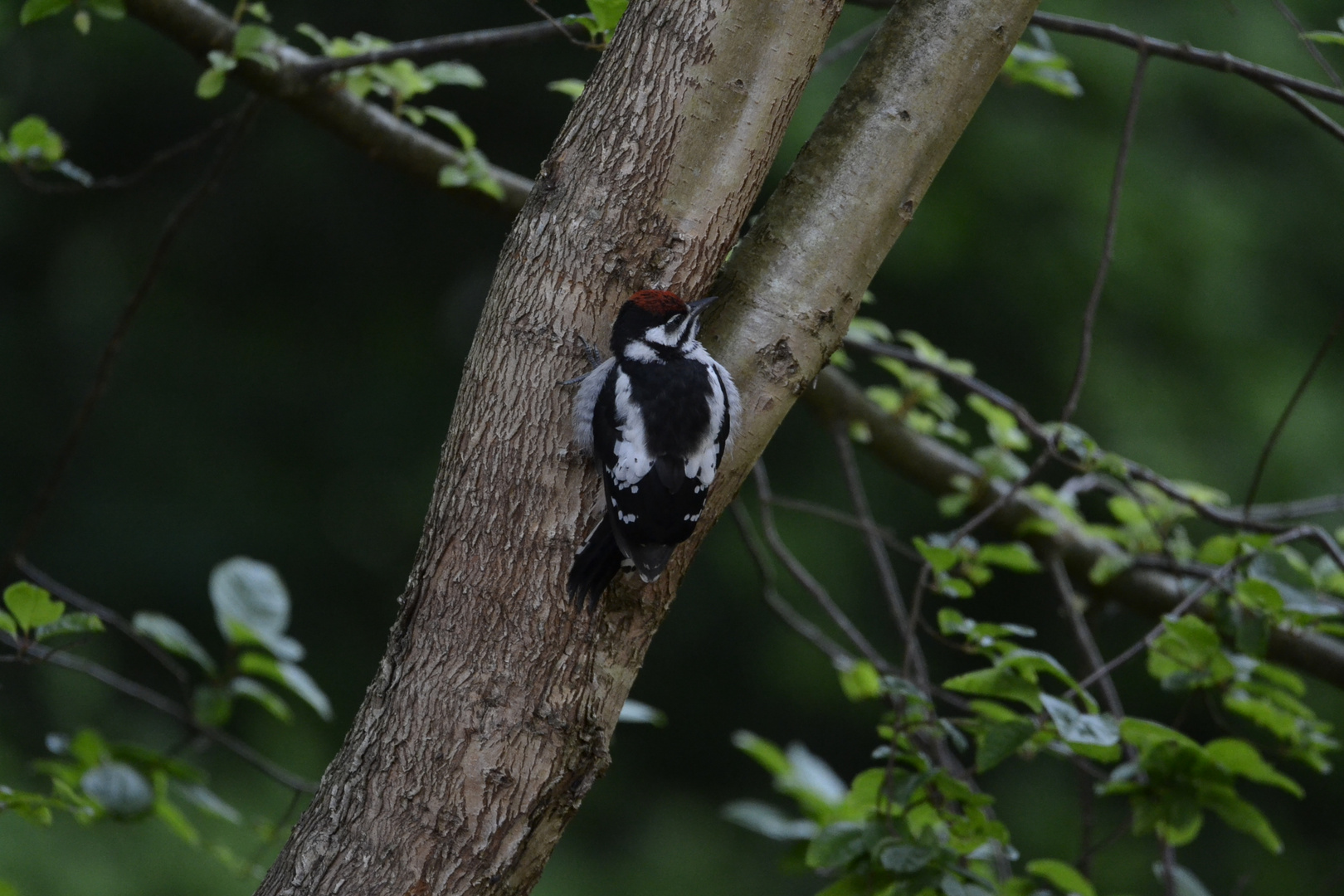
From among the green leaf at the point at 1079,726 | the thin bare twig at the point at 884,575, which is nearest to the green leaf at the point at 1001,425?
the thin bare twig at the point at 884,575

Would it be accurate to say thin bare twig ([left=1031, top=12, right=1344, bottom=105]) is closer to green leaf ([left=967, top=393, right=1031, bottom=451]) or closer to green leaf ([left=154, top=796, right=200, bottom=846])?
green leaf ([left=967, top=393, right=1031, bottom=451])

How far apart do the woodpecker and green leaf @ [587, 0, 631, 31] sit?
1.39 ft

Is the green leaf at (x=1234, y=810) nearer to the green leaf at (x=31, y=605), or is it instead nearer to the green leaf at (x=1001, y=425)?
the green leaf at (x=1001, y=425)

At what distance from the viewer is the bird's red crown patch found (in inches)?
56.1

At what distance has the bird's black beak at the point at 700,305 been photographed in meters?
1.48

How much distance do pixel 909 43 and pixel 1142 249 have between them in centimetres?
333

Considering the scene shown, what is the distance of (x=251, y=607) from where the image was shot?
6.48 feet

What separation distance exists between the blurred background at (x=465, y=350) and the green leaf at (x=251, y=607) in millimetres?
3050

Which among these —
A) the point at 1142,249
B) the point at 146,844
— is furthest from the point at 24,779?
the point at 1142,249

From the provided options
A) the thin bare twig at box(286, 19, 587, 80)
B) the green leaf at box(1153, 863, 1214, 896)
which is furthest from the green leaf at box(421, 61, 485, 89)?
the green leaf at box(1153, 863, 1214, 896)

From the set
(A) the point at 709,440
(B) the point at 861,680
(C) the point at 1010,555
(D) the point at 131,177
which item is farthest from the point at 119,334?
(C) the point at 1010,555

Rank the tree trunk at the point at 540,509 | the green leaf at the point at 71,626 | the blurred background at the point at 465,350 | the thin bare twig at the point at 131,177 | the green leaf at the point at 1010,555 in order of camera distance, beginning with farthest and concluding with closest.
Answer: the blurred background at the point at 465,350 → the thin bare twig at the point at 131,177 → the green leaf at the point at 1010,555 → the green leaf at the point at 71,626 → the tree trunk at the point at 540,509

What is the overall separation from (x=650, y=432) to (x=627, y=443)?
69 mm

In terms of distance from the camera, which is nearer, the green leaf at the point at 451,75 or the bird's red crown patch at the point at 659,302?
the bird's red crown patch at the point at 659,302
